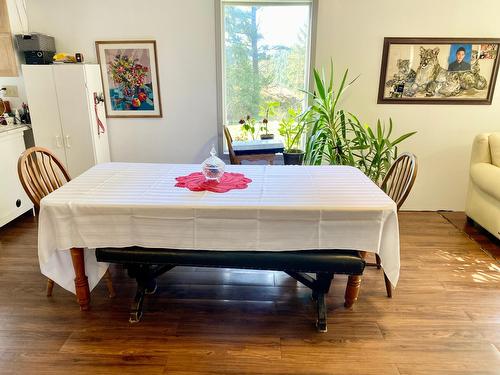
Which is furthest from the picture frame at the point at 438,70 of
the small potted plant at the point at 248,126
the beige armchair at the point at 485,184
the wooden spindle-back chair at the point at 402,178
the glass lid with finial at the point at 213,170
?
the glass lid with finial at the point at 213,170

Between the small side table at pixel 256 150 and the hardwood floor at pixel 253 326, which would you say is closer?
the hardwood floor at pixel 253 326

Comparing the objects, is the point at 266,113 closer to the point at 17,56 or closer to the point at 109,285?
the point at 109,285

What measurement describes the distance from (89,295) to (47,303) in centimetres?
31

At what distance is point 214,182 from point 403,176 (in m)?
1.22

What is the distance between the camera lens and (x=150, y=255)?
1.94m

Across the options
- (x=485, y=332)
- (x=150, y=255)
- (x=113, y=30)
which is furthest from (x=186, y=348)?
(x=113, y=30)

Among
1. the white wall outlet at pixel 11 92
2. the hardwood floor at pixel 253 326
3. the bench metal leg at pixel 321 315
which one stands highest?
the white wall outlet at pixel 11 92

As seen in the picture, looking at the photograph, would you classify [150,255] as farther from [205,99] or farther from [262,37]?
[262,37]

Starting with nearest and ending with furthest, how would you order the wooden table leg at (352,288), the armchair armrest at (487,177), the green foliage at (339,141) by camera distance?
the wooden table leg at (352,288) < the armchair armrest at (487,177) < the green foliage at (339,141)

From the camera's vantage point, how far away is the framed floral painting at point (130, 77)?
3.60 m

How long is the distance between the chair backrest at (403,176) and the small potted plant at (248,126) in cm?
161

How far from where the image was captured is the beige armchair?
304 cm

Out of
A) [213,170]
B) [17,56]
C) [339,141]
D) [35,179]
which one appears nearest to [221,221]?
[213,170]

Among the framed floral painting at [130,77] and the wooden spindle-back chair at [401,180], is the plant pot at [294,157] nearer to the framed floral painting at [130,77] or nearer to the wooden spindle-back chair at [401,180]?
the wooden spindle-back chair at [401,180]
